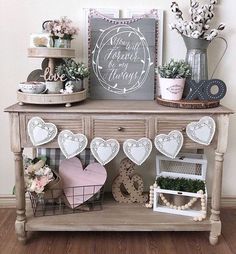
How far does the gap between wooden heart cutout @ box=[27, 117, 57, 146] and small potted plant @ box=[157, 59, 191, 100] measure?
2.14ft

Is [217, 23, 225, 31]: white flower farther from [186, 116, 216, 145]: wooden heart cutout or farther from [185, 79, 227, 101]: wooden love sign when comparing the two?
[186, 116, 216, 145]: wooden heart cutout

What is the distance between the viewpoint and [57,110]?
1781 mm

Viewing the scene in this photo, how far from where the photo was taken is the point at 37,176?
1.95 m

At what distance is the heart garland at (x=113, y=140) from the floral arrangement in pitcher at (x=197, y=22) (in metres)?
0.51

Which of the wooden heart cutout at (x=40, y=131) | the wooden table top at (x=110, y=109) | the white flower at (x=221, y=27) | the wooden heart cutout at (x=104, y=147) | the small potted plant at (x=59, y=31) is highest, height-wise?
the white flower at (x=221, y=27)

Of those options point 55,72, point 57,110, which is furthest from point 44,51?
point 57,110

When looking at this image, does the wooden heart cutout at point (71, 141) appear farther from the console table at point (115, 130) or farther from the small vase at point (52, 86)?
the small vase at point (52, 86)

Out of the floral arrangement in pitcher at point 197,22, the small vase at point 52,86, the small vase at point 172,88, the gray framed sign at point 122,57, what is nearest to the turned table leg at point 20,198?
the small vase at point 52,86

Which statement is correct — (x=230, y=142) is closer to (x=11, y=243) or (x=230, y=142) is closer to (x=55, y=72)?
(x=55, y=72)

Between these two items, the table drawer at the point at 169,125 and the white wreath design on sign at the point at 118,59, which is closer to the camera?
the table drawer at the point at 169,125

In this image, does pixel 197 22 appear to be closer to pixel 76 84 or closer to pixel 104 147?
pixel 76 84

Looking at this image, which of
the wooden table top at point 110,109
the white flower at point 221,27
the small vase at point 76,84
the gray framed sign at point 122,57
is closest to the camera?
the wooden table top at point 110,109

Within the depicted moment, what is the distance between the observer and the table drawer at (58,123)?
1.80m

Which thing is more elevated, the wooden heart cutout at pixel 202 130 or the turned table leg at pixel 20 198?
the wooden heart cutout at pixel 202 130
